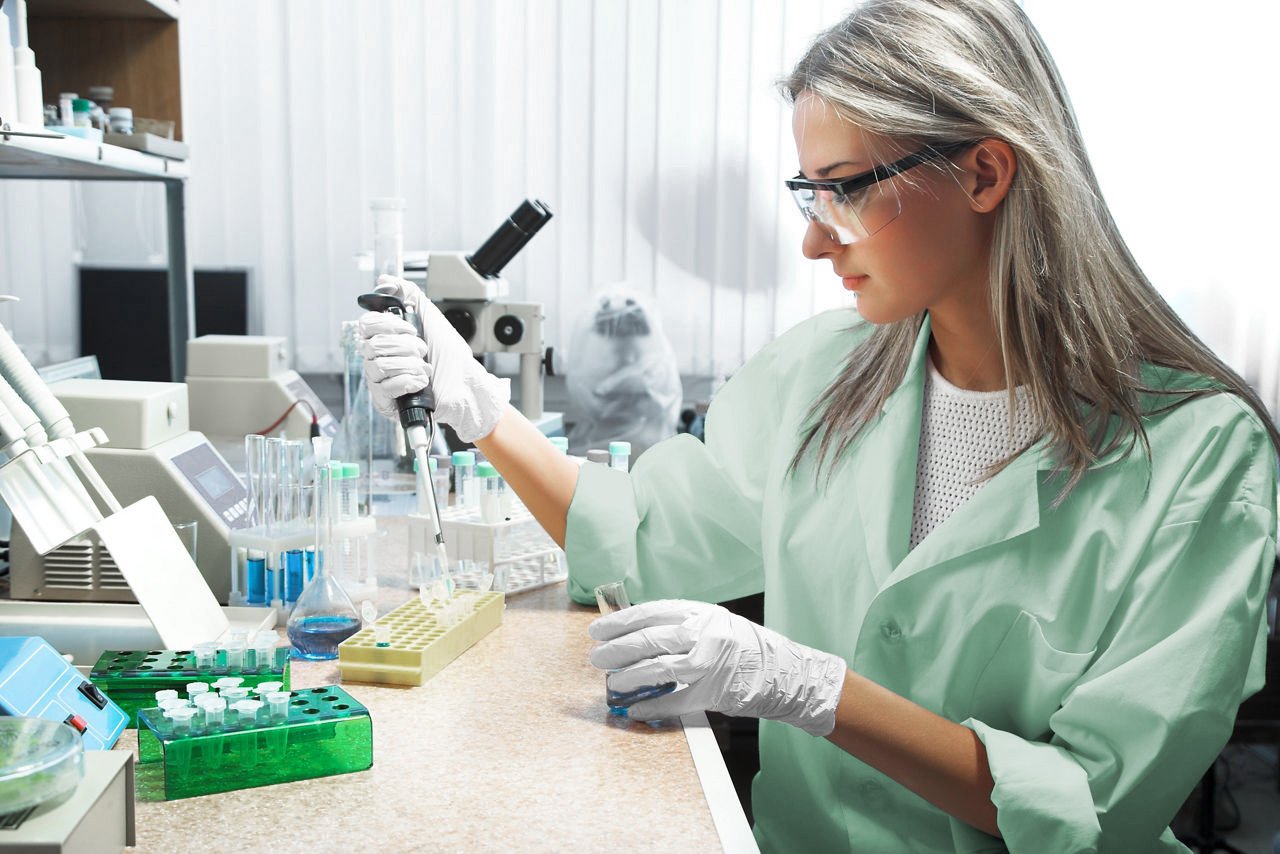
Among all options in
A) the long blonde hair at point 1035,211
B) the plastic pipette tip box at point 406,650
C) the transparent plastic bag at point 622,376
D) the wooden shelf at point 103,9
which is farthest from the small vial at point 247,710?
the transparent plastic bag at point 622,376

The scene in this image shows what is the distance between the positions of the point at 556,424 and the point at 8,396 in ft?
4.60

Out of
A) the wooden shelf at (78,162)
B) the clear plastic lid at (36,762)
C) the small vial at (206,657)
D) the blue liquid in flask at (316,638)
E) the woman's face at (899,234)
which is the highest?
the wooden shelf at (78,162)

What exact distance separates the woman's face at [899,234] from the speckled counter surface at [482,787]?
1.70 ft

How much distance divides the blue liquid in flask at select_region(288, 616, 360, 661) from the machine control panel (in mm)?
267

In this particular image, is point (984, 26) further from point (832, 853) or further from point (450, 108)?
point (450, 108)

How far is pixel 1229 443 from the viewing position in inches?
45.7

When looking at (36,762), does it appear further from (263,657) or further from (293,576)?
(293,576)

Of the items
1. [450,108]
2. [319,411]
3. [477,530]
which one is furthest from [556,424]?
[450,108]

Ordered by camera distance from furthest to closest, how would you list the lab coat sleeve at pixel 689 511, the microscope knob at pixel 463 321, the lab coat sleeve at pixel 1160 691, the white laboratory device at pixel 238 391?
the microscope knob at pixel 463 321 < the white laboratory device at pixel 238 391 < the lab coat sleeve at pixel 689 511 < the lab coat sleeve at pixel 1160 691

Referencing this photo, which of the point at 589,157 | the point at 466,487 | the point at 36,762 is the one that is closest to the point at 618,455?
the point at 466,487

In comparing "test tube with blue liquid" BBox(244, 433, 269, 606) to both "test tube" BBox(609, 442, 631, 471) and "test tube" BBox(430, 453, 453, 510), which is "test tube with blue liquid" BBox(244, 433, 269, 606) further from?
"test tube" BBox(609, 442, 631, 471)

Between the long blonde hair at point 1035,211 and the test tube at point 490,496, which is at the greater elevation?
the long blonde hair at point 1035,211

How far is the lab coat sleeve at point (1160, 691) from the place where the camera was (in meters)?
1.06

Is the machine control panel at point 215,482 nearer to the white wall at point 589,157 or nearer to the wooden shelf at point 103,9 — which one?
the wooden shelf at point 103,9
